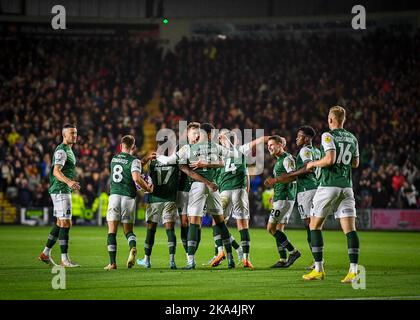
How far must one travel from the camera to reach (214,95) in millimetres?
37750

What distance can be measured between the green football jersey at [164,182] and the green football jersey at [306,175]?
2.43 metres

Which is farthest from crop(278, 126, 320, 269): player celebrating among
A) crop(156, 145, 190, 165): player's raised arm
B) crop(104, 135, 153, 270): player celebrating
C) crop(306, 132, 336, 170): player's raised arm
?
crop(104, 135, 153, 270): player celebrating

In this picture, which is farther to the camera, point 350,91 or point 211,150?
point 350,91

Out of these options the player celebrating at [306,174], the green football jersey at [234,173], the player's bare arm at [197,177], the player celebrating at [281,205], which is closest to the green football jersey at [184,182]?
the player's bare arm at [197,177]

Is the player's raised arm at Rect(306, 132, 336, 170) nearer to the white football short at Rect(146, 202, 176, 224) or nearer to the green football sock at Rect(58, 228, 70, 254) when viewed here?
the white football short at Rect(146, 202, 176, 224)

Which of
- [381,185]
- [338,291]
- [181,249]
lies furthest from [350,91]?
[338,291]

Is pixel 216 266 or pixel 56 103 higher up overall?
pixel 56 103

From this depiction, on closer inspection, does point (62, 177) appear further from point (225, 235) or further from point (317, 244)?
point (317, 244)

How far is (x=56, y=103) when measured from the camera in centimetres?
3744

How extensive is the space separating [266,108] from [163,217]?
21159 millimetres

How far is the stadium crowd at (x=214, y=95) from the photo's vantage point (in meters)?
32.4

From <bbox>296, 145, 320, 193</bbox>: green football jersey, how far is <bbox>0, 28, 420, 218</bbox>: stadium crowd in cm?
1480

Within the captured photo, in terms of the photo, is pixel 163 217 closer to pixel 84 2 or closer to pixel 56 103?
pixel 56 103

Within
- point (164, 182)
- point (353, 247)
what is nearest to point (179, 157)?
point (164, 182)
